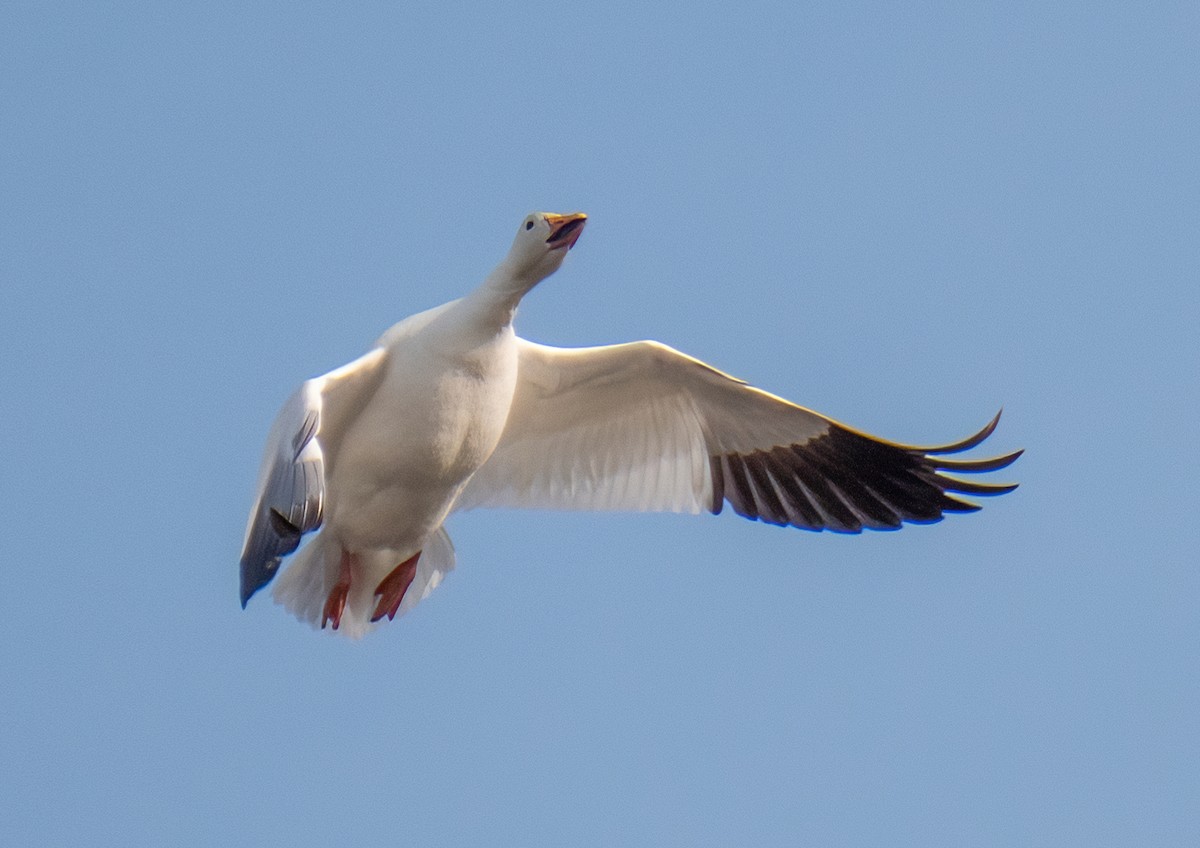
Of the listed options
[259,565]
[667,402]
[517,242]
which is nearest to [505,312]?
[517,242]

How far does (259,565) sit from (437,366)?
6.40ft

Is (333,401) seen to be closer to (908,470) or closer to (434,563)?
(434,563)

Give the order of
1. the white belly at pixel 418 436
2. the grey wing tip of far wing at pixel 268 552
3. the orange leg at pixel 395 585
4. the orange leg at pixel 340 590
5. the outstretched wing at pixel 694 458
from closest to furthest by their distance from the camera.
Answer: the grey wing tip of far wing at pixel 268 552, the white belly at pixel 418 436, the orange leg at pixel 340 590, the orange leg at pixel 395 585, the outstretched wing at pixel 694 458

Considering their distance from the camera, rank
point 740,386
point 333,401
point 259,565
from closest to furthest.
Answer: point 259,565 → point 333,401 → point 740,386

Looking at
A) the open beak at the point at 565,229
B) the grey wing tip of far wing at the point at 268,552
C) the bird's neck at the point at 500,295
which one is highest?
the open beak at the point at 565,229

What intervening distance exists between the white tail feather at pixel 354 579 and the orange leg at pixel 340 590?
4 cm

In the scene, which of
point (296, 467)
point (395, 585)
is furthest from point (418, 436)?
point (395, 585)

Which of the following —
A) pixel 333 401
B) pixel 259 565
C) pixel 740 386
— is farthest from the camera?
pixel 740 386

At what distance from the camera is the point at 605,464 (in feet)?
41.9

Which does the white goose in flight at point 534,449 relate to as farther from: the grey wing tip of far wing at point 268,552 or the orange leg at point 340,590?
the grey wing tip of far wing at point 268,552

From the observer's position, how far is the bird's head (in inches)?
451

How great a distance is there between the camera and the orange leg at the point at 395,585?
40.2ft

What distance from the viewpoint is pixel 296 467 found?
10.1 metres

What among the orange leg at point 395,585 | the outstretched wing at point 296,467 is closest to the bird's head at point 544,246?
the outstretched wing at point 296,467
